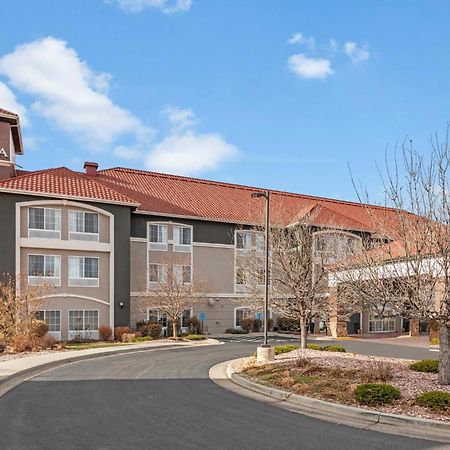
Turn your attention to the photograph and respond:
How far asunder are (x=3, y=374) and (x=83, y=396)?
16.4 feet

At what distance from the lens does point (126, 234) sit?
35.2 meters

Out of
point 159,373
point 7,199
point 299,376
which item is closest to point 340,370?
point 299,376

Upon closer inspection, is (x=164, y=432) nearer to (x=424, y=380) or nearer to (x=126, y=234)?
(x=424, y=380)

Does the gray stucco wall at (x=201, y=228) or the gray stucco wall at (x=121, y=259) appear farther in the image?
the gray stucco wall at (x=201, y=228)

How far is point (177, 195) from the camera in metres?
42.0

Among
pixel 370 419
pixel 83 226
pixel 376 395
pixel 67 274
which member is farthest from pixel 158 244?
pixel 370 419

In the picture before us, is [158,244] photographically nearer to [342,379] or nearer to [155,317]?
[155,317]

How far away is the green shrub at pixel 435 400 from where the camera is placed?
33.6ft

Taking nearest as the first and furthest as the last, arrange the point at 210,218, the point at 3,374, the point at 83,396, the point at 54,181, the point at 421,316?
the point at 421,316 → the point at 83,396 → the point at 3,374 → the point at 54,181 → the point at 210,218

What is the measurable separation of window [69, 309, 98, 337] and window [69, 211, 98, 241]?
4970 mm

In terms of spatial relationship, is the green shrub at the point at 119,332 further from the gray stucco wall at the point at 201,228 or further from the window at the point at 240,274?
the window at the point at 240,274

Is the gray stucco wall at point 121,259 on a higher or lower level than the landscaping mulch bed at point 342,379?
higher

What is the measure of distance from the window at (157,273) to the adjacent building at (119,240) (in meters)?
0.08

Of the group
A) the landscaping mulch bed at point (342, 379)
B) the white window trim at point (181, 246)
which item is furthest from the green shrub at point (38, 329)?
the landscaping mulch bed at point (342, 379)
